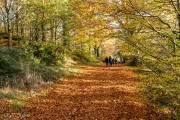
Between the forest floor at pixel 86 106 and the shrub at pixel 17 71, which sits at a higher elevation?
the shrub at pixel 17 71

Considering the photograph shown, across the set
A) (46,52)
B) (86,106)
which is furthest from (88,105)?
(46,52)

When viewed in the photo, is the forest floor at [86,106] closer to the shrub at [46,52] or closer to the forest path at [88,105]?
the forest path at [88,105]

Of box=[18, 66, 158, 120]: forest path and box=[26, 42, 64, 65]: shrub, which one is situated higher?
box=[26, 42, 64, 65]: shrub

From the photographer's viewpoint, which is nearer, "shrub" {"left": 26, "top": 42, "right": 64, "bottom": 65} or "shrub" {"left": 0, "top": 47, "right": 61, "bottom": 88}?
"shrub" {"left": 0, "top": 47, "right": 61, "bottom": 88}

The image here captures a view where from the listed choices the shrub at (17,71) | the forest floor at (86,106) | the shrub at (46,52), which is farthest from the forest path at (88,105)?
the shrub at (46,52)

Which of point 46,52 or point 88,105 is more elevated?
point 46,52

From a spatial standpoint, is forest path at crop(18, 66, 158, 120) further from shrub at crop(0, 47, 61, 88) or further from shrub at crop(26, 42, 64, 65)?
shrub at crop(26, 42, 64, 65)

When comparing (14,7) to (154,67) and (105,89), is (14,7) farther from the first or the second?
(154,67)

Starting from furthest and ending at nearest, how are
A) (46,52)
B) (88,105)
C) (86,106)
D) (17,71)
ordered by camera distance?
(46,52)
(17,71)
(88,105)
(86,106)

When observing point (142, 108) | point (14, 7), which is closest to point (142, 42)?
point (142, 108)

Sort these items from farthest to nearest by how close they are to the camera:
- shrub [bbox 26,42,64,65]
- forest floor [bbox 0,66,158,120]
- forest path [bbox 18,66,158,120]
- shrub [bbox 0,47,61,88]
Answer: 1. shrub [bbox 26,42,64,65]
2. shrub [bbox 0,47,61,88]
3. forest path [bbox 18,66,158,120]
4. forest floor [bbox 0,66,158,120]

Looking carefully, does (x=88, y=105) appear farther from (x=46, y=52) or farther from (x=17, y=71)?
(x=46, y=52)

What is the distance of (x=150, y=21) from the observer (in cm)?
830

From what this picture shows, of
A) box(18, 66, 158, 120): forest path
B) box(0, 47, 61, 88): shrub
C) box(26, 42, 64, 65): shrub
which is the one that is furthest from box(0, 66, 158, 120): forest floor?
box(26, 42, 64, 65): shrub
